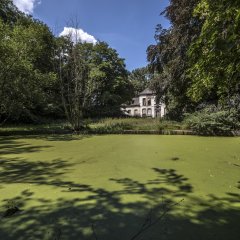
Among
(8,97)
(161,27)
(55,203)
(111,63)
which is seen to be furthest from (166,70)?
(55,203)

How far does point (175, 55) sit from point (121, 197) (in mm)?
15061

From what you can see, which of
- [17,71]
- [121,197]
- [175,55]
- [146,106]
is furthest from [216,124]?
[146,106]

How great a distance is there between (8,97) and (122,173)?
10.1 metres

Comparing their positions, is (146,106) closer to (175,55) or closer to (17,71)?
(175,55)

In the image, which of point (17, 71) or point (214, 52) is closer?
point (214, 52)

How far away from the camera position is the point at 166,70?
19.6m

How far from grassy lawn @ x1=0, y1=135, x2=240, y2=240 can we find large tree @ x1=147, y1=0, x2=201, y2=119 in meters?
10.8

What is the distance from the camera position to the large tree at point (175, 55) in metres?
16.7

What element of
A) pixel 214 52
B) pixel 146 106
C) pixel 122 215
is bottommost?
pixel 122 215

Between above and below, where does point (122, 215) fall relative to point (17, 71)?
below

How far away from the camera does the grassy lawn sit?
9.80 feet

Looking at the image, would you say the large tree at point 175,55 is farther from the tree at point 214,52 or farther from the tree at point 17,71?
the tree at point 214,52

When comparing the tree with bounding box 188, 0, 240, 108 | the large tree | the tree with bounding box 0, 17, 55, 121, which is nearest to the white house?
the large tree

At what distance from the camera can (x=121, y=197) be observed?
3.98 meters
